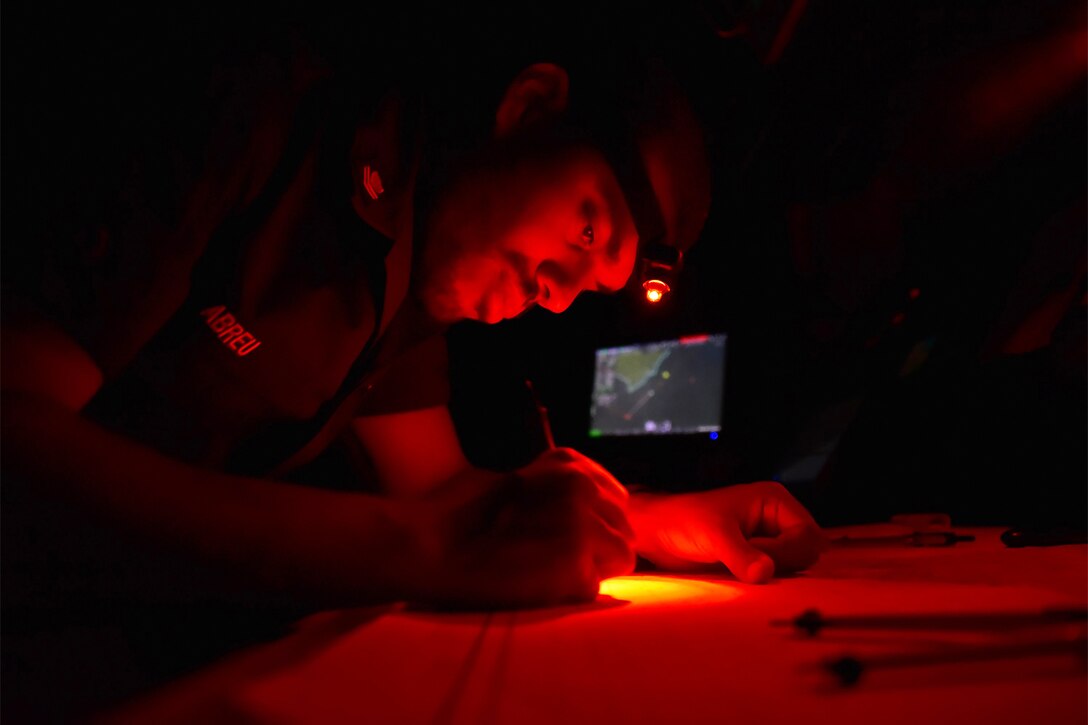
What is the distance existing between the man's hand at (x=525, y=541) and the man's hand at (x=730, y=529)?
0.51ft

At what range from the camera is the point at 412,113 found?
122 centimetres

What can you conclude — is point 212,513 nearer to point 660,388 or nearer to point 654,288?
point 654,288

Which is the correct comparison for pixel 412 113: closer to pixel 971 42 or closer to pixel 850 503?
pixel 971 42

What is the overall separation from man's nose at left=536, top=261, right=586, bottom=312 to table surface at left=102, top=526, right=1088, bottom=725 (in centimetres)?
69

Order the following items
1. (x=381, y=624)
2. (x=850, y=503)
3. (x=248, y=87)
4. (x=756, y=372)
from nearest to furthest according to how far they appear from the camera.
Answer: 1. (x=381, y=624)
2. (x=248, y=87)
3. (x=850, y=503)
4. (x=756, y=372)

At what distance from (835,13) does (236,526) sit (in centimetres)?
149

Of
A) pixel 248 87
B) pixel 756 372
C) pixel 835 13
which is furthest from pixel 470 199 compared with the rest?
pixel 756 372

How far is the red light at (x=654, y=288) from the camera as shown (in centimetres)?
122

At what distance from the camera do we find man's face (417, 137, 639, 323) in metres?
1.25

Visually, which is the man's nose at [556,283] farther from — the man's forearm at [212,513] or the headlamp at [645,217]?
the man's forearm at [212,513]

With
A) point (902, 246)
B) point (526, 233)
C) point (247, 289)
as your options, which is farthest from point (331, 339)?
point (902, 246)

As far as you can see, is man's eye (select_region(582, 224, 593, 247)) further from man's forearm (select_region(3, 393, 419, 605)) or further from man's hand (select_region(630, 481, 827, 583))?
man's forearm (select_region(3, 393, 419, 605))

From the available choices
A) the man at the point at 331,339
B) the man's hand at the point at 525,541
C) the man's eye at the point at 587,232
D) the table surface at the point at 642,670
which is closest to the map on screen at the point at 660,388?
the man at the point at 331,339

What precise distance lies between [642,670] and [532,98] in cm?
113
